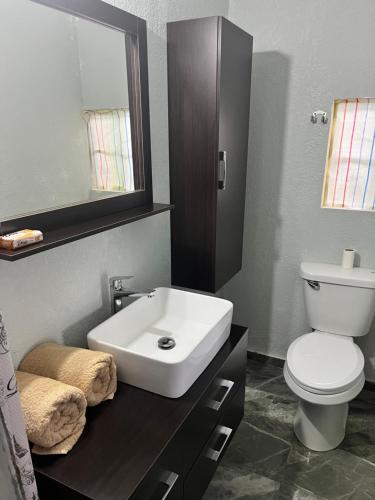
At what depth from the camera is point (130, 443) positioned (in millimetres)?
1088

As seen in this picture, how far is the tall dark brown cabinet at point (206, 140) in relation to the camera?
65.9 inches

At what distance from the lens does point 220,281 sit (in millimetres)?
2051

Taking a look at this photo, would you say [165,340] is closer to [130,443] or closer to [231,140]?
[130,443]

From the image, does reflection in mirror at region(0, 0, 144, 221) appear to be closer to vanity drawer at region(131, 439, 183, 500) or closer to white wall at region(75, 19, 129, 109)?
white wall at region(75, 19, 129, 109)

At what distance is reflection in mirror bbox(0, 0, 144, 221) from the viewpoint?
42.6 inches

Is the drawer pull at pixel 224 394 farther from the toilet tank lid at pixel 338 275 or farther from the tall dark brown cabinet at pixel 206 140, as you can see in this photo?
the toilet tank lid at pixel 338 275

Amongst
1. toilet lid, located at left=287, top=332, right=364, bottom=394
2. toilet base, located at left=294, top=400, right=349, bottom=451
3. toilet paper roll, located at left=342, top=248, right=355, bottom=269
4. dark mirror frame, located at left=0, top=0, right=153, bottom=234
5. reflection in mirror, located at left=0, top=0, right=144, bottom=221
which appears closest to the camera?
reflection in mirror, located at left=0, top=0, right=144, bottom=221

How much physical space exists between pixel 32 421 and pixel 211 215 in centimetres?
118

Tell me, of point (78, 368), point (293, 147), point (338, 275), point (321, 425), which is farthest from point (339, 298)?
point (78, 368)

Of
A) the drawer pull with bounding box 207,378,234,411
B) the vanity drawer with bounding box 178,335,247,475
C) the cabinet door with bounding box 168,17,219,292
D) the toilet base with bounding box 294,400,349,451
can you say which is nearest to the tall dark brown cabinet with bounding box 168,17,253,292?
the cabinet door with bounding box 168,17,219,292

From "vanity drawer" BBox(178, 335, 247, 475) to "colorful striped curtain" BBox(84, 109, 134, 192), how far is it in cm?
84

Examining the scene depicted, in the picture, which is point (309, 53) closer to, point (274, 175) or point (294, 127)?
point (294, 127)

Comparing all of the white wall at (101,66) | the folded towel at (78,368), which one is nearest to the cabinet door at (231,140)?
the white wall at (101,66)

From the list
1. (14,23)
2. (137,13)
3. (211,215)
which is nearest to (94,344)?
(211,215)
